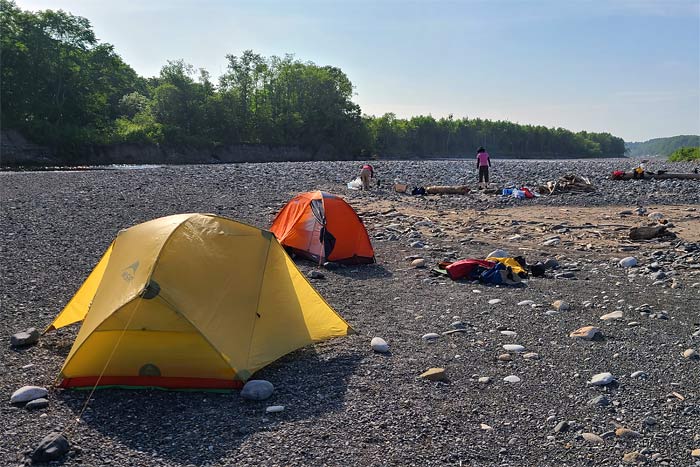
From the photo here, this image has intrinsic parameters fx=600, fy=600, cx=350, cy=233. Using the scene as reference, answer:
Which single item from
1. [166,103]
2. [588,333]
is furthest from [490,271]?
[166,103]

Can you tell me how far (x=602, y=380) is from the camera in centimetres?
557

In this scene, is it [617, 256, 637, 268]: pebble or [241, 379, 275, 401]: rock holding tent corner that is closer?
[241, 379, 275, 401]: rock holding tent corner

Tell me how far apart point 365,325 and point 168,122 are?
218ft

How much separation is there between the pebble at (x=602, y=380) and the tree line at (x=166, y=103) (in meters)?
56.9

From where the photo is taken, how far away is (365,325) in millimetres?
7500

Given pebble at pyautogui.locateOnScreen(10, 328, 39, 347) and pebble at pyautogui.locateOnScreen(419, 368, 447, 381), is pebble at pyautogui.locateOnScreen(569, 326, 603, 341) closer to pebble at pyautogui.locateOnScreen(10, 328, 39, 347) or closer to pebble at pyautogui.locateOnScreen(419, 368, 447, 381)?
pebble at pyautogui.locateOnScreen(419, 368, 447, 381)

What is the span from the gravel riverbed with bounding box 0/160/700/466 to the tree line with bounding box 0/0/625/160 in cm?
5068

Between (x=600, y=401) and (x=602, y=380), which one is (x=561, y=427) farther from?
(x=602, y=380)

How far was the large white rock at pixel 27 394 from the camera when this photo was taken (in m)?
5.14

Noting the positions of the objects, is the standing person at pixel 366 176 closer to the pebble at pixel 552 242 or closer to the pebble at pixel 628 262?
the pebble at pixel 552 242

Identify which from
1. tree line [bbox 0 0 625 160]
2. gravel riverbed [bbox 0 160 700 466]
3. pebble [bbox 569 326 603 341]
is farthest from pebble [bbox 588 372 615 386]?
tree line [bbox 0 0 625 160]

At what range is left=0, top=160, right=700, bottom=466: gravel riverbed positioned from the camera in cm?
446

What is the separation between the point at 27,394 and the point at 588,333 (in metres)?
5.79

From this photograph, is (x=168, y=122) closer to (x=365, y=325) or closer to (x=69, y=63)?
(x=69, y=63)
